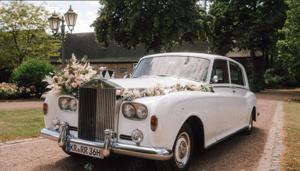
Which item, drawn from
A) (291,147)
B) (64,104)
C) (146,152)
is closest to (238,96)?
(291,147)

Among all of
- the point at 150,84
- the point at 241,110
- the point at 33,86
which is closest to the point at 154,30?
the point at 33,86

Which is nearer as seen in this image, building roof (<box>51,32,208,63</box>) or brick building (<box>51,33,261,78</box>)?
brick building (<box>51,33,261,78</box>)

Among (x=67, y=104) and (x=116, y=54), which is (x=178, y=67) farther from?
(x=116, y=54)

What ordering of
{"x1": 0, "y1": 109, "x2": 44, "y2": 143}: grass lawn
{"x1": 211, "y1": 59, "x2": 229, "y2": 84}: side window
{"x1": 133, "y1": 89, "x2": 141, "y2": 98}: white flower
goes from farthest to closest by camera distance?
{"x1": 0, "y1": 109, "x2": 44, "y2": 143}: grass lawn
{"x1": 211, "y1": 59, "x2": 229, "y2": 84}: side window
{"x1": 133, "y1": 89, "x2": 141, "y2": 98}: white flower

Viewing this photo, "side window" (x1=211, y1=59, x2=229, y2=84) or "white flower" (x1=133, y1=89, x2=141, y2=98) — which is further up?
"side window" (x1=211, y1=59, x2=229, y2=84)

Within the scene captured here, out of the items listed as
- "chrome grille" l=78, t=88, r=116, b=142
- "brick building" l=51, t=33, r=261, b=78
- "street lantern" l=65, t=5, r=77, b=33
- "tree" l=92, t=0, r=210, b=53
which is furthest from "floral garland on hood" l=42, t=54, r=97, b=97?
"brick building" l=51, t=33, r=261, b=78

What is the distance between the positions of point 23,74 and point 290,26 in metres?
19.0

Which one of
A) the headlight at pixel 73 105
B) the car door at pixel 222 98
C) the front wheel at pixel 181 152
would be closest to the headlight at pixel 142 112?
the front wheel at pixel 181 152

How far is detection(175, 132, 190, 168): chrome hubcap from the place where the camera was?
362cm

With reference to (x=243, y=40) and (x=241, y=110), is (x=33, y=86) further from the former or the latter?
(x=243, y=40)

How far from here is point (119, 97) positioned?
3.55 m

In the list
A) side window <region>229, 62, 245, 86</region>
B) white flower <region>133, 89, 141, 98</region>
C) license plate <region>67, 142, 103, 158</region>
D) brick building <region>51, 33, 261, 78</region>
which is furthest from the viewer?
brick building <region>51, 33, 261, 78</region>

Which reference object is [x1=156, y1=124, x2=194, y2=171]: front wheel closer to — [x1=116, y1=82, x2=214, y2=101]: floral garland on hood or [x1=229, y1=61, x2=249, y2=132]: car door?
[x1=116, y1=82, x2=214, y2=101]: floral garland on hood

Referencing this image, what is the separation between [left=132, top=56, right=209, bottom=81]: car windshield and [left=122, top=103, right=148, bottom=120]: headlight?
1729 millimetres
